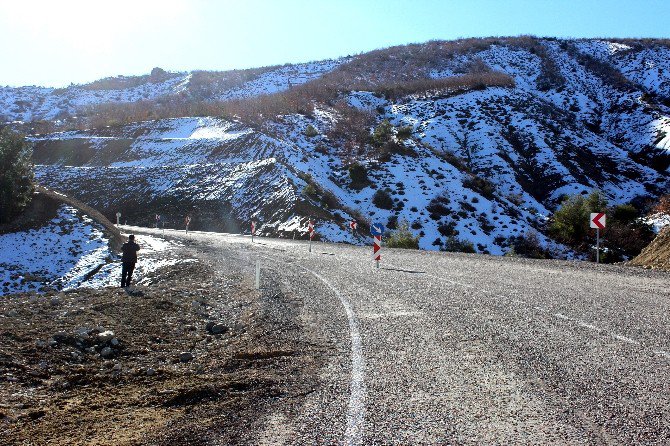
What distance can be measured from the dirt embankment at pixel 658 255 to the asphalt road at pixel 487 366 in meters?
5.17

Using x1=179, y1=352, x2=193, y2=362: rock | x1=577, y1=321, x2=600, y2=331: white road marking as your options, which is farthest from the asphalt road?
x1=179, y1=352, x2=193, y2=362: rock

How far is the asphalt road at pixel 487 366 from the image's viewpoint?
3941 mm

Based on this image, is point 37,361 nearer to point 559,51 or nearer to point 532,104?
point 532,104

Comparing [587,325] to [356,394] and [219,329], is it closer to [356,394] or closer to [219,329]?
[356,394]

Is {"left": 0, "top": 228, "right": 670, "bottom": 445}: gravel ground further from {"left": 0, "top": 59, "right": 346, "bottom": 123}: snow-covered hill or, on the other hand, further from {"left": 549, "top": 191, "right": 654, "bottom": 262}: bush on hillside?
{"left": 0, "top": 59, "right": 346, "bottom": 123}: snow-covered hill

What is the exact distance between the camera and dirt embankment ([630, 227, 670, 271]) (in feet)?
54.4

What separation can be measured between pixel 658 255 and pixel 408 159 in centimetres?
3941

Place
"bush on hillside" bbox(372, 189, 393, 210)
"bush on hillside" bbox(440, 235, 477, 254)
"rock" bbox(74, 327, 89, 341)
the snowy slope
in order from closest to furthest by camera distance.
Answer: "rock" bbox(74, 327, 89, 341)
the snowy slope
"bush on hillside" bbox(440, 235, 477, 254)
"bush on hillside" bbox(372, 189, 393, 210)

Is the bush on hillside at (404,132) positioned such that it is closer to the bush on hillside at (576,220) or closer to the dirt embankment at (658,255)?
the bush on hillside at (576,220)

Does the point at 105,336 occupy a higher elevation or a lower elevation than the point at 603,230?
lower

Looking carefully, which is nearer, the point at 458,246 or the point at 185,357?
the point at 185,357

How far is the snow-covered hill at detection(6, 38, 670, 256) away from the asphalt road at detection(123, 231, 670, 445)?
26058 mm

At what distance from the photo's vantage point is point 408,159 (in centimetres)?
5581

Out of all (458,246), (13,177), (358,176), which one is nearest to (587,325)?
(13,177)
